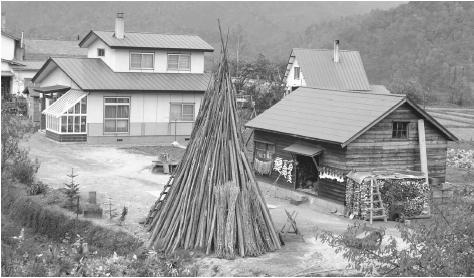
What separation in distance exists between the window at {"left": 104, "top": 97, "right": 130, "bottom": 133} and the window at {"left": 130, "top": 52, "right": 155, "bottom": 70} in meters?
2.04

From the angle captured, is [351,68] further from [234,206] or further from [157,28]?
[157,28]

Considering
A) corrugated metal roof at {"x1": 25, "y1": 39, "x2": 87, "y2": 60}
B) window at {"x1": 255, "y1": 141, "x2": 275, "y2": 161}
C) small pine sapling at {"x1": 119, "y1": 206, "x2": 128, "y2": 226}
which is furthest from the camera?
corrugated metal roof at {"x1": 25, "y1": 39, "x2": 87, "y2": 60}

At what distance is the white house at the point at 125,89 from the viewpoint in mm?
34562

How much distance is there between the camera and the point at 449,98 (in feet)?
231

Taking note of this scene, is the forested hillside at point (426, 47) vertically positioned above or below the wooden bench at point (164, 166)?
above

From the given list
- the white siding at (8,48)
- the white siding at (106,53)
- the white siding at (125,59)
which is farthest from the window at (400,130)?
the white siding at (8,48)

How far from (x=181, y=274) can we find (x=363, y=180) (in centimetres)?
805

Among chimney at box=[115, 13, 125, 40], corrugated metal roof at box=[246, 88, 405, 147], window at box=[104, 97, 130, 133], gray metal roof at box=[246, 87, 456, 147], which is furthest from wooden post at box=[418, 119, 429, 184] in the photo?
chimney at box=[115, 13, 125, 40]

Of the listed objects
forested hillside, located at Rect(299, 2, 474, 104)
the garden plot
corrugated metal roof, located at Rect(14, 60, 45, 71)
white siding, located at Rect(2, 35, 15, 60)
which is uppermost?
forested hillside, located at Rect(299, 2, 474, 104)

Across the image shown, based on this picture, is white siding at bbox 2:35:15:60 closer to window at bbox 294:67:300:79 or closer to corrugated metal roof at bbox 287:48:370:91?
corrugated metal roof at bbox 287:48:370:91

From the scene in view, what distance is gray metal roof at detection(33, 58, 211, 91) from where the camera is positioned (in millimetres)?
34531

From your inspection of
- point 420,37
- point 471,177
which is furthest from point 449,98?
point 471,177

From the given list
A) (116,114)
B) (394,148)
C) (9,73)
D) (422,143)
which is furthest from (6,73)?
(422,143)

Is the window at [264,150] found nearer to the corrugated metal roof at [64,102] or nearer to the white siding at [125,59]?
the corrugated metal roof at [64,102]
